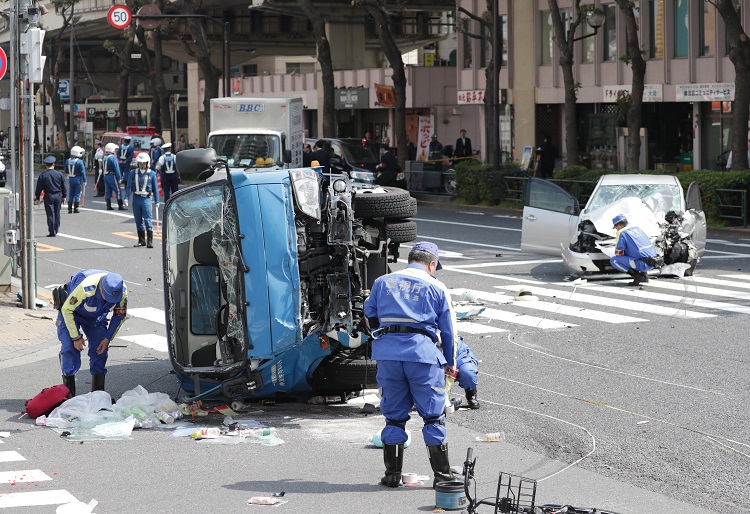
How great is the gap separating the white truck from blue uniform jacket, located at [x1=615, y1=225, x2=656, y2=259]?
536 inches

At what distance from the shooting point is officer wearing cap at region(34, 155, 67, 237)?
91.4ft

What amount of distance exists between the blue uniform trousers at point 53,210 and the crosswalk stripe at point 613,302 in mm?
12799

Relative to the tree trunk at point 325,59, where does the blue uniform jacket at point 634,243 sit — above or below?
below

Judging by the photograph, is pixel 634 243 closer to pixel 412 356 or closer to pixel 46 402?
pixel 46 402

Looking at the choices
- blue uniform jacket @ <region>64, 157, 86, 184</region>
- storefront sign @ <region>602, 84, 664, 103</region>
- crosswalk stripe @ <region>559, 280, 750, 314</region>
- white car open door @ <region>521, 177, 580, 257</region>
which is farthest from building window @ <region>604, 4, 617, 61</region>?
crosswalk stripe @ <region>559, 280, 750, 314</region>

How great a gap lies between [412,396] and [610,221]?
12663mm

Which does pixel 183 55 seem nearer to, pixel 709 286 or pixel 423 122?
pixel 423 122

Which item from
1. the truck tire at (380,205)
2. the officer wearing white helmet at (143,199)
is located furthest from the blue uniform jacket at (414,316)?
the officer wearing white helmet at (143,199)

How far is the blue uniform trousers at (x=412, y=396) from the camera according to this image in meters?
8.23

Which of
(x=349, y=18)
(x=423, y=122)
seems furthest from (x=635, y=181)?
(x=349, y=18)

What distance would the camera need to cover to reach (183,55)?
6950 cm

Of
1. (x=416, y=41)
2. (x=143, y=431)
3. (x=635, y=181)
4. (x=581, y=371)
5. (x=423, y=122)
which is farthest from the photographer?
(x=416, y=41)

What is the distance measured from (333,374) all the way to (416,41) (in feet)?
178

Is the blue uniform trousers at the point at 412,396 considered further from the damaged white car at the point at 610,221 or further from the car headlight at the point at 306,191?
the damaged white car at the point at 610,221
